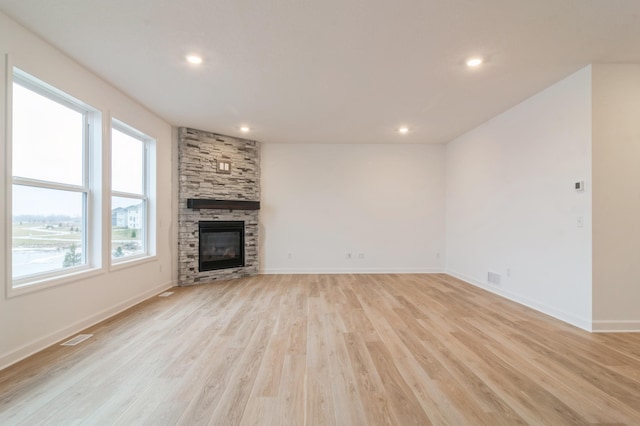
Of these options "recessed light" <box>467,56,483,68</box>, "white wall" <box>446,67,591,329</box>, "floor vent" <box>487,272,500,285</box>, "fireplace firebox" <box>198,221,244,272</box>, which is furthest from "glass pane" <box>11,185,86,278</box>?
"floor vent" <box>487,272,500,285</box>

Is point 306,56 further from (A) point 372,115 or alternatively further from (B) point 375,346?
(B) point 375,346

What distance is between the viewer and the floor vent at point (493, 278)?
167 inches

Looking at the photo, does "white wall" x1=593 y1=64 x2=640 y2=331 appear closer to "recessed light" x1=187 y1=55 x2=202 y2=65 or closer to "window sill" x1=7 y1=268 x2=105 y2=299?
"recessed light" x1=187 y1=55 x2=202 y2=65

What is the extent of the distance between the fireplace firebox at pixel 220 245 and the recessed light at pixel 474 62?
4529mm

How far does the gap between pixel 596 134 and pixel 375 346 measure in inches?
126

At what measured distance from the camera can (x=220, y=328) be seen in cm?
291

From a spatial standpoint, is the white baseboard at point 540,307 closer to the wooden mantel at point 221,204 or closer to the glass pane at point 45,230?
the wooden mantel at point 221,204

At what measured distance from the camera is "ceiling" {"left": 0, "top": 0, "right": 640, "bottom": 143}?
2.07 metres

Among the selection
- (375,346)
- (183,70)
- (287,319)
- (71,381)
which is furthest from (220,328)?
(183,70)

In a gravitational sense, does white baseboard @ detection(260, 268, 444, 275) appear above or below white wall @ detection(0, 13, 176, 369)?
below

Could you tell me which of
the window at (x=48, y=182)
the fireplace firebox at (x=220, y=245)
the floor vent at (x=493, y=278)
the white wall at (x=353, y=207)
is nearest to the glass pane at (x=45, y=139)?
the window at (x=48, y=182)

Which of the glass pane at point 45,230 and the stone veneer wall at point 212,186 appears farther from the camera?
the stone veneer wall at point 212,186

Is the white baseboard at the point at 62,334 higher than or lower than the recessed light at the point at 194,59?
lower

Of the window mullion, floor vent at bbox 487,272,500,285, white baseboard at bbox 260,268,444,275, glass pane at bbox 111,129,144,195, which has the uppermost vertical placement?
glass pane at bbox 111,129,144,195
